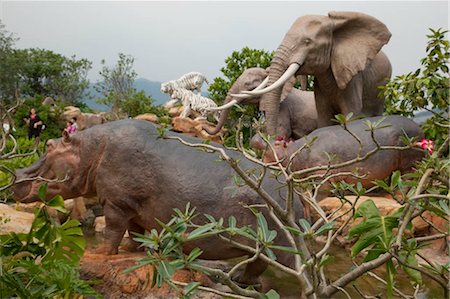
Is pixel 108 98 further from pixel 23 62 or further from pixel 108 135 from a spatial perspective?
pixel 108 135

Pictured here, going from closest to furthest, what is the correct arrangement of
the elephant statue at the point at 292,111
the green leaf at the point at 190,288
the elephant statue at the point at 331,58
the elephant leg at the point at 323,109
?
the green leaf at the point at 190,288 → the elephant statue at the point at 331,58 → the elephant leg at the point at 323,109 → the elephant statue at the point at 292,111

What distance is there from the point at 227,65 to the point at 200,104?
320cm

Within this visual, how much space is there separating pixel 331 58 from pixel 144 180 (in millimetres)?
3611

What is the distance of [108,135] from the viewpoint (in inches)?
112

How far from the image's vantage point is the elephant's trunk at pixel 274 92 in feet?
17.3

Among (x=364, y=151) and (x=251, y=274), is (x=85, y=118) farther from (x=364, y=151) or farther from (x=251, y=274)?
(x=251, y=274)

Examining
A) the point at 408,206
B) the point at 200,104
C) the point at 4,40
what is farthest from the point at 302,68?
the point at 4,40

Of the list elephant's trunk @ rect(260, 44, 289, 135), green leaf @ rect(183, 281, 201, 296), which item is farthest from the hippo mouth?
elephant's trunk @ rect(260, 44, 289, 135)

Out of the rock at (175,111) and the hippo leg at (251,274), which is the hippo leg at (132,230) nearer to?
the hippo leg at (251,274)

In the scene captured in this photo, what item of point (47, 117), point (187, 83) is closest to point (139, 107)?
point (187, 83)

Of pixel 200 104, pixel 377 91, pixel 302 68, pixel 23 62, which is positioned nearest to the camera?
pixel 302 68

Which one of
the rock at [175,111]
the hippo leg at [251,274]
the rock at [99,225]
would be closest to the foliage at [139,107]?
the rock at [175,111]

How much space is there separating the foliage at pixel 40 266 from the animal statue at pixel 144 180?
103cm

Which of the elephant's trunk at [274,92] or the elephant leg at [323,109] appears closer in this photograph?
the elephant's trunk at [274,92]
